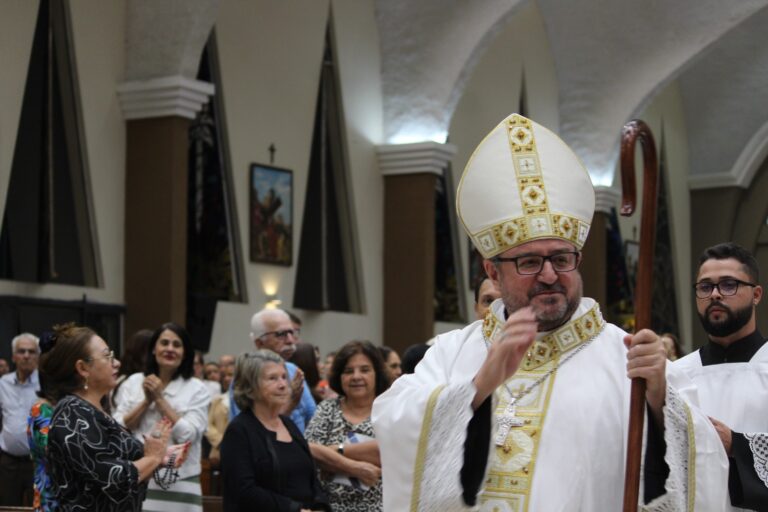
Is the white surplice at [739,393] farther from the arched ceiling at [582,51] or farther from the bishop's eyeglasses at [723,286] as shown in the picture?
the arched ceiling at [582,51]

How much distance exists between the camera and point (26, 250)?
1412 centimetres

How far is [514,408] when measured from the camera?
165 inches

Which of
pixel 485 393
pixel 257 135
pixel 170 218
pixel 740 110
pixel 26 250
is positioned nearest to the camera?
pixel 485 393

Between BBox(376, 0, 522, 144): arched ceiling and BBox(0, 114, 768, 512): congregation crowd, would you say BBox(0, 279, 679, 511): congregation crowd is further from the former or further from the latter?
BBox(376, 0, 522, 144): arched ceiling

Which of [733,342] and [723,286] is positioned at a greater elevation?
[723,286]

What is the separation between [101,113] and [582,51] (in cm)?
1053

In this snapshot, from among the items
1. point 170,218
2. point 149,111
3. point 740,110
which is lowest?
point 170,218

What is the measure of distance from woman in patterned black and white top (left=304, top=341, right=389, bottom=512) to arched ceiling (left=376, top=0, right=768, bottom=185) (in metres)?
12.3

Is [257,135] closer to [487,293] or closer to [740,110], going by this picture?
[487,293]

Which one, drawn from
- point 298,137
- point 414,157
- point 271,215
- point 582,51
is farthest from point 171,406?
point 582,51

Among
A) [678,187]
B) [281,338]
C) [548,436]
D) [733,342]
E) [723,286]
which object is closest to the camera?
[548,436]

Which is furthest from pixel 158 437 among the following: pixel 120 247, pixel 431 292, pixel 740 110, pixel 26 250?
pixel 740 110

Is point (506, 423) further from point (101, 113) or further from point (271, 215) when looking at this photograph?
point (271, 215)

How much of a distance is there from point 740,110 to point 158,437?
23.7 metres
